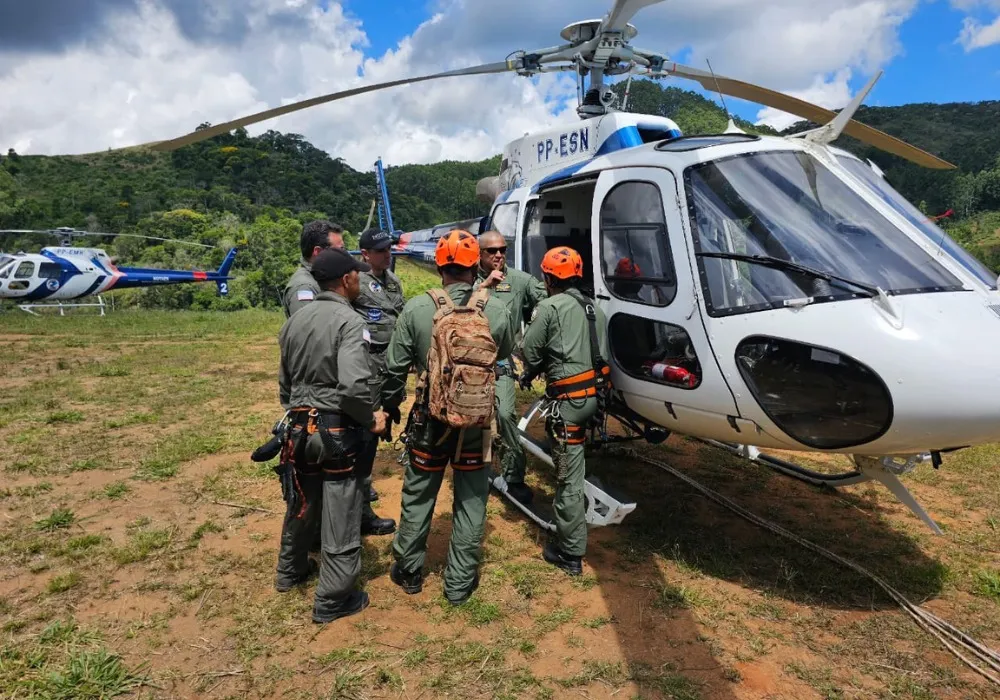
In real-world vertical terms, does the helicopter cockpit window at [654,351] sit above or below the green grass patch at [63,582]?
above

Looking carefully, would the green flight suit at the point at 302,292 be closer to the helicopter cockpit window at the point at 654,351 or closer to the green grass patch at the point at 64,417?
the helicopter cockpit window at the point at 654,351

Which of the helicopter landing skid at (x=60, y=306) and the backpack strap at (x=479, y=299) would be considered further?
the helicopter landing skid at (x=60, y=306)

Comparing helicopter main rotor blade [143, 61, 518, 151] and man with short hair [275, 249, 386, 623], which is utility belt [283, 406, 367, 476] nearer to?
man with short hair [275, 249, 386, 623]

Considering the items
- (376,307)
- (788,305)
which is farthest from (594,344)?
(376,307)

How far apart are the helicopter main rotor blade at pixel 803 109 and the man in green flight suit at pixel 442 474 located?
3.09 metres

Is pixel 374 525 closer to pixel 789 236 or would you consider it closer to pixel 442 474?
pixel 442 474

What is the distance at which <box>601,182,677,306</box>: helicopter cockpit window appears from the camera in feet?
12.0

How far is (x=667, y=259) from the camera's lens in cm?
360

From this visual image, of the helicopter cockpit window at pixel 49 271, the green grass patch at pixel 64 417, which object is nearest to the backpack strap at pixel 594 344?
the green grass patch at pixel 64 417

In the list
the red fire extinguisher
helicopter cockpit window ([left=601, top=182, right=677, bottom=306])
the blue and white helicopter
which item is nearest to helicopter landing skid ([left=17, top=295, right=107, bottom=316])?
the blue and white helicopter

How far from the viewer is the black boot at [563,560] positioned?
12.6ft

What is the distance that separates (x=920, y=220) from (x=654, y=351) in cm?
157

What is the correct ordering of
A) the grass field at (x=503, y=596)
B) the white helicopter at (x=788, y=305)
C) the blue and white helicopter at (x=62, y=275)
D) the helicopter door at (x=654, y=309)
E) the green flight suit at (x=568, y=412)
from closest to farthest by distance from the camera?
the white helicopter at (x=788, y=305) < the grass field at (x=503, y=596) < the helicopter door at (x=654, y=309) < the green flight suit at (x=568, y=412) < the blue and white helicopter at (x=62, y=275)

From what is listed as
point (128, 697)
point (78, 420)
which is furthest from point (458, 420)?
point (78, 420)
